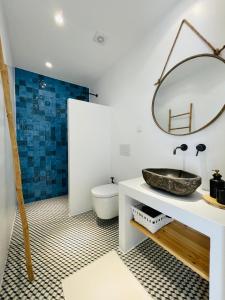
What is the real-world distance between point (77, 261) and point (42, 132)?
2.11 m

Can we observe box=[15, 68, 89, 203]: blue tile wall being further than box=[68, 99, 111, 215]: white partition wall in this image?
Yes

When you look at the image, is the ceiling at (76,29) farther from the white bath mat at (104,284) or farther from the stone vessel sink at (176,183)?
the white bath mat at (104,284)

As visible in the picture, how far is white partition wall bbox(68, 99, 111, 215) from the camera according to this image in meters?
2.12

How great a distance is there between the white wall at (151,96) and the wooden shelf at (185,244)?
0.51m

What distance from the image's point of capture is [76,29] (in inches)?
65.0

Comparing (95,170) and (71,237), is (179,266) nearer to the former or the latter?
(71,237)

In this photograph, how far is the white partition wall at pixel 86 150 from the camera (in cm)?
212

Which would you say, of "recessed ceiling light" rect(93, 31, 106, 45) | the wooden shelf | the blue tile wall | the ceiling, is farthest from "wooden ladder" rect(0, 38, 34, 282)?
the blue tile wall

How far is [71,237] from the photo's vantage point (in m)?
1.67

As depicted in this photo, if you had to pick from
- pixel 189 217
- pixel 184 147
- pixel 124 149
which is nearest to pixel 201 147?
pixel 184 147

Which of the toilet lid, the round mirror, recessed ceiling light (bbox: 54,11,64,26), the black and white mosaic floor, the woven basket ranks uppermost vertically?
recessed ceiling light (bbox: 54,11,64,26)

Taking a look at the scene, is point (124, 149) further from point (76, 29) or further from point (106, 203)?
point (76, 29)

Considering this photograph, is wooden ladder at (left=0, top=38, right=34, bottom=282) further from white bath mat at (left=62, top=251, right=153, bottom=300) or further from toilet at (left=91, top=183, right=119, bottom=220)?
toilet at (left=91, top=183, right=119, bottom=220)

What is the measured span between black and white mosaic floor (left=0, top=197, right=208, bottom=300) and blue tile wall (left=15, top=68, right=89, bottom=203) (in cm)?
76
